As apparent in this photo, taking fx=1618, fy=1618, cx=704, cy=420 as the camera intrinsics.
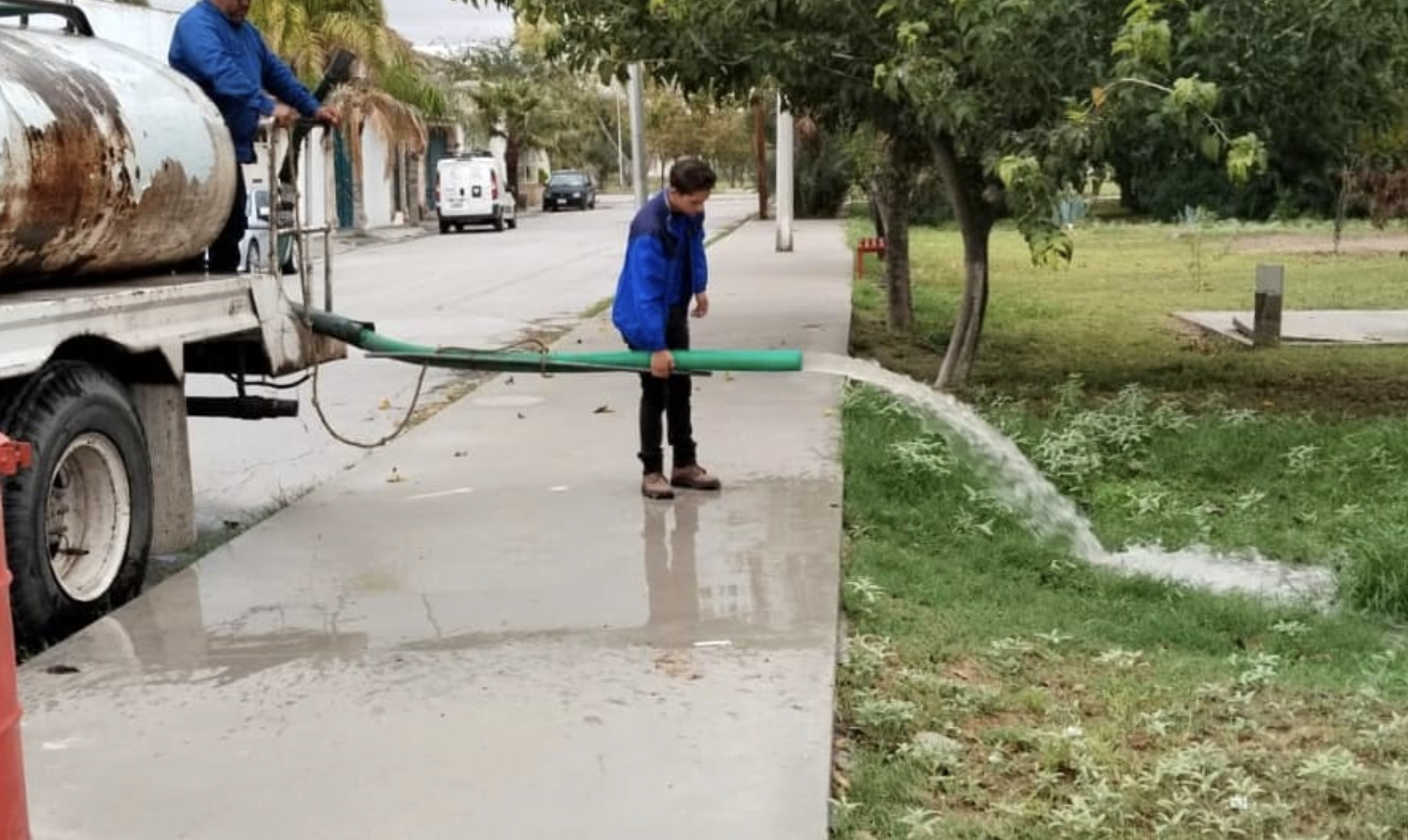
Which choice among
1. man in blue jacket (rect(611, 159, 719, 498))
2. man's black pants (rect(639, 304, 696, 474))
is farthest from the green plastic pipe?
man's black pants (rect(639, 304, 696, 474))

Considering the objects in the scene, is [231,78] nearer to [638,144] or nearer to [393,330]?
[393,330]

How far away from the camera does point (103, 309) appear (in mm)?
5754

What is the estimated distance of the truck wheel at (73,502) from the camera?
5.33 m

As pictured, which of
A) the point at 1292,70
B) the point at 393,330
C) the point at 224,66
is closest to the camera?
the point at 224,66

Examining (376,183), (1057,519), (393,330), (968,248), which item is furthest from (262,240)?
(376,183)

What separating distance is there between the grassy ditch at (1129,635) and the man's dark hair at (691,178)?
1.63m

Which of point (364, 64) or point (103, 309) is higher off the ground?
point (364, 64)

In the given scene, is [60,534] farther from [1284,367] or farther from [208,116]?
[1284,367]

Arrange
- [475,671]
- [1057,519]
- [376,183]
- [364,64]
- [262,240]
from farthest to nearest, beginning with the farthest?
[376,183] < [364,64] < [1057,519] < [262,240] < [475,671]

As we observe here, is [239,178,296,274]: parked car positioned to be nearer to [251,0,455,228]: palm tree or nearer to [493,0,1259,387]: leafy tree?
[493,0,1259,387]: leafy tree

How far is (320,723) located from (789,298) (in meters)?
14.3

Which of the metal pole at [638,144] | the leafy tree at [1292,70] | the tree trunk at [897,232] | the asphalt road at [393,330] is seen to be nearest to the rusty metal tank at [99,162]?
the asphalt road at [393,330]

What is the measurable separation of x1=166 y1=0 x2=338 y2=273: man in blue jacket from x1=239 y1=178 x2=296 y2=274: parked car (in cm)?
11

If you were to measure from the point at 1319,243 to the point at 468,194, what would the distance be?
2149cm
